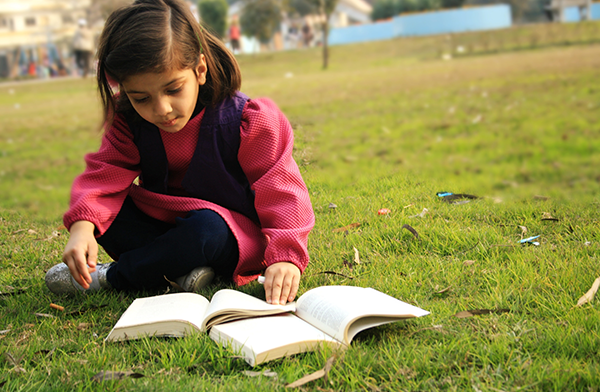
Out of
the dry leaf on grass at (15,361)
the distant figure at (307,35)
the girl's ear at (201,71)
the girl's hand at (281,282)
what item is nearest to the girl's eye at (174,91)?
the girl's ear at (201,71)

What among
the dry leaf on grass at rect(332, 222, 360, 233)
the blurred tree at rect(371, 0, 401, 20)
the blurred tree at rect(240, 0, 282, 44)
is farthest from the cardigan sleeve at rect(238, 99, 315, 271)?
the blurred tree at rect(371, 0, 401, 20)

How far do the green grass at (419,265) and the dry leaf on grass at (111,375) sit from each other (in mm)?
16

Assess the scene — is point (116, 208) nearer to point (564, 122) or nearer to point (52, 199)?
point (52, 199)

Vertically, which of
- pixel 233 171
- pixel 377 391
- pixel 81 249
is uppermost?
pixel 233 171

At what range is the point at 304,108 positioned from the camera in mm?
8516

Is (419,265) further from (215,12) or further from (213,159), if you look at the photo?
(215,12)

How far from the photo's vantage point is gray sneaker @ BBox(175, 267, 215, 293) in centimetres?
207

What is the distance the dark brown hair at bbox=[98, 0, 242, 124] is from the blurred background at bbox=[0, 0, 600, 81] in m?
19.4

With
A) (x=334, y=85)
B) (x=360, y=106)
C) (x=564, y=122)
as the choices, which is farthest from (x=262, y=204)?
(x=334, y=85)

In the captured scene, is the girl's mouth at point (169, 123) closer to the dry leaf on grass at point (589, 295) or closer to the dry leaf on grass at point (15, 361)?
the dry leaf on grass at point (15, 361)

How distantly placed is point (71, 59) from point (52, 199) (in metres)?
29.9

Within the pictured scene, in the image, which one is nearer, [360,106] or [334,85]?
[360,106]

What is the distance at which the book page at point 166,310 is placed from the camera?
1636mm

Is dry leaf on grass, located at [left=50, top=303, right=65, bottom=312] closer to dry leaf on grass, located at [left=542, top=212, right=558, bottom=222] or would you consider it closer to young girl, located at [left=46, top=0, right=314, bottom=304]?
Answer: young girl, located at [left=46, top=0, right=314, bottom=304]
